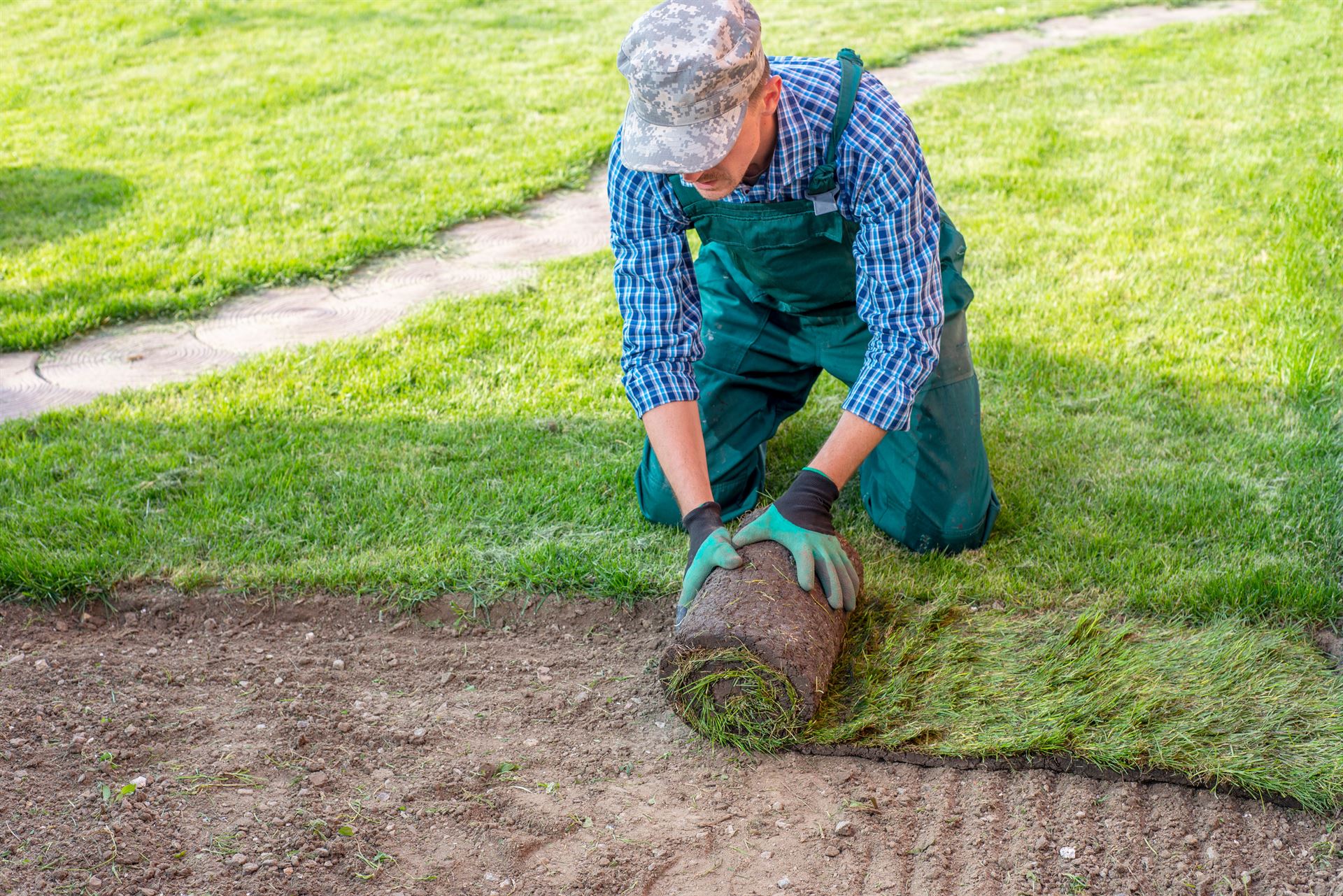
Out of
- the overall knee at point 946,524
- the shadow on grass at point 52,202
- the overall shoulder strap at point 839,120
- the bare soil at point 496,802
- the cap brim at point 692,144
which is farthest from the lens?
the shadow on grass at point 52,202

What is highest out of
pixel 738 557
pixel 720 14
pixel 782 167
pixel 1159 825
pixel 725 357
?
pixel 720 14

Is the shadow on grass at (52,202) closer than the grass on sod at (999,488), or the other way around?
the grass on sod at (999,488)

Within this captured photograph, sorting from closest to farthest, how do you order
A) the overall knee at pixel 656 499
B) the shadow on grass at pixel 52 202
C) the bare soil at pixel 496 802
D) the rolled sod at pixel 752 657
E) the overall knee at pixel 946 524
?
the bare soil at pixel 496 802
the rolled sod at pixel 752 657
the overall knee at pixel 946 524
the overall knee at pixel 656 499
the shadow on grass at pixel 52 202

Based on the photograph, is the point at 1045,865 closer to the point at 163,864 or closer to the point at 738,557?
the point at 738,557

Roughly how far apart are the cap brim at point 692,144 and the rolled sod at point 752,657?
92 cm

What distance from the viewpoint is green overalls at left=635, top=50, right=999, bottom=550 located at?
287 cm

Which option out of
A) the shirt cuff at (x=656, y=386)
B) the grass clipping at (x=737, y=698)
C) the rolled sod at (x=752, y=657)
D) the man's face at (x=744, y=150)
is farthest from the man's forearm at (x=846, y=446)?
the man's face at (x=744, y=150)

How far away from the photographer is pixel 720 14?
2340 mm

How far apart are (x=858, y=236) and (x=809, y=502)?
0.64 m

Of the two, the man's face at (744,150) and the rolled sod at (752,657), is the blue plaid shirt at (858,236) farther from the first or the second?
the rolled sod at (752,657)

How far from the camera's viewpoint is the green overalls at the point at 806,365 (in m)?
2.87

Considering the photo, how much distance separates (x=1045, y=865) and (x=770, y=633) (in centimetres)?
72

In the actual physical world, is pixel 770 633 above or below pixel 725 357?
below

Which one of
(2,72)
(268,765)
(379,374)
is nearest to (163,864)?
(268,765)
